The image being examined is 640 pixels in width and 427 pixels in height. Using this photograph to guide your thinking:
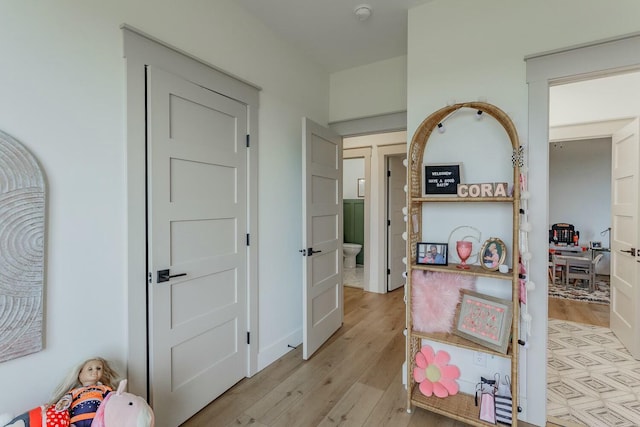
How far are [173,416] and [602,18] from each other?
3370mm

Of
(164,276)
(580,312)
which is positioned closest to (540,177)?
(164,276)

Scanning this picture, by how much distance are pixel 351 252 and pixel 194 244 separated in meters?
4.68

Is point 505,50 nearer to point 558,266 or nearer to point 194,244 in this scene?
point 194,244

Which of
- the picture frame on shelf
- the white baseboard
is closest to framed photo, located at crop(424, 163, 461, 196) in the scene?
the picture frame on shelf

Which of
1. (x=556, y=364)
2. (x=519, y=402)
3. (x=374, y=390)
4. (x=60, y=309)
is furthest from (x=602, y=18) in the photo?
(x=60, y=309)

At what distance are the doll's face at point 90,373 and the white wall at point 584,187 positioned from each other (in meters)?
7.13

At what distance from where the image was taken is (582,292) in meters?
4.68

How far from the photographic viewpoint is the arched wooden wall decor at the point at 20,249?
3.98 ft

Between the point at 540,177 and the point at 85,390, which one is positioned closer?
the point at 85,390

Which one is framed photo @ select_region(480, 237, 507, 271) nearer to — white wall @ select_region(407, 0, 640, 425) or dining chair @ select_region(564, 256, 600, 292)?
white wall @ select_region(407, 0, 640, 425)

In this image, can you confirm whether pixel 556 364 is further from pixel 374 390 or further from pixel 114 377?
pixel 114 377

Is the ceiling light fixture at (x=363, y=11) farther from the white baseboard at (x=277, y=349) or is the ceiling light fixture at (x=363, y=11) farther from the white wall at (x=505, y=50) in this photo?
the white baseboard at (x=277, y=349)

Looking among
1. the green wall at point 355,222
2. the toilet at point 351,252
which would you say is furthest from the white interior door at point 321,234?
the green wall at point 355,222

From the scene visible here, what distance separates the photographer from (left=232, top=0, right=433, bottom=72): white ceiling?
2279 millimetres
